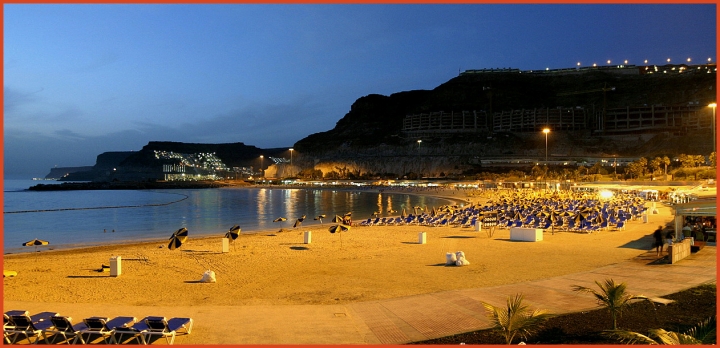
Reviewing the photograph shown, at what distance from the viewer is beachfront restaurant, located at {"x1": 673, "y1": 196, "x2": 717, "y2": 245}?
53.3ft

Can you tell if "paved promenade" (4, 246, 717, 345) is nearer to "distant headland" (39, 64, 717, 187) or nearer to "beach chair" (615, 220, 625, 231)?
"beach chair" (615, 220, 625, 231)

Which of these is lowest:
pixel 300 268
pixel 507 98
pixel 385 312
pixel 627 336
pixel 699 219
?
pixel 300 268

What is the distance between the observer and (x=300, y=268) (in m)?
15.4

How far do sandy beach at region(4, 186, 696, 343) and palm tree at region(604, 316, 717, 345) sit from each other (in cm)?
497

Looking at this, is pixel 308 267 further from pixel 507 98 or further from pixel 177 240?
pixel 507 98

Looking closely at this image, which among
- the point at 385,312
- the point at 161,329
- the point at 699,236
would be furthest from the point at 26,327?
the point at 699,236

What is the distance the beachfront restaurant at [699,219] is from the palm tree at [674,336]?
34.5 feet

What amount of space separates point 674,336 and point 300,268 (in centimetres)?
1090

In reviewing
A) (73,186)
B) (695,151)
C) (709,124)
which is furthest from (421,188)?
(73,186)

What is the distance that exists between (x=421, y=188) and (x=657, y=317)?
8194 cm

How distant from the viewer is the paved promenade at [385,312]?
26.4 feet

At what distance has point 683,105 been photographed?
117 metres

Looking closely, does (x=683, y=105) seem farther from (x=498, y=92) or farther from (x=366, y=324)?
(x=366, y=324)

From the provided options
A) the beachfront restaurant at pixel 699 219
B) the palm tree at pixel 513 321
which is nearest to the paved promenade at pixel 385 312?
the palm tree at pixel 513 321
